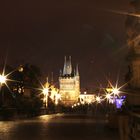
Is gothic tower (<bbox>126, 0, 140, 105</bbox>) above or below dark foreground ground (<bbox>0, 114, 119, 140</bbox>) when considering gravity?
above

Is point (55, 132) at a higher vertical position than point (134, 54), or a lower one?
lower

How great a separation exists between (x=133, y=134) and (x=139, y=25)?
14.5m

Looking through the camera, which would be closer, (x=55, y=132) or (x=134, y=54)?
(x=134, y=54)

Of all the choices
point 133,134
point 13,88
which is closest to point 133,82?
point 133,134

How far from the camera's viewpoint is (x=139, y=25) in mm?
30812

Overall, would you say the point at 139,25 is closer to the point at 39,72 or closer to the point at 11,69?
the point at 11,69

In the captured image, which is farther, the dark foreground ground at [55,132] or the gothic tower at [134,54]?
the gothic tower at [134,54]

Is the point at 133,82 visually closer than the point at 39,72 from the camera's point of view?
Yes

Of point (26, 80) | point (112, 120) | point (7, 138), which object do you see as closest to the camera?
point (7, 138)

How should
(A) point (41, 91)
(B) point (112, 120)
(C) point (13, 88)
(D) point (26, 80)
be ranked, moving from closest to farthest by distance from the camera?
(B) point (112, 120) → (C) point (13, 88) → (D) point (26, 80) → (A) point (41, 91)

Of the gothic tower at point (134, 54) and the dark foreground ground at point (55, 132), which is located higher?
the gothic tower at point (134, 54)

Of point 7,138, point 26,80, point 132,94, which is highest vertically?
point 26,80

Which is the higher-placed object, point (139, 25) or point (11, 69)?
point (11, 69)

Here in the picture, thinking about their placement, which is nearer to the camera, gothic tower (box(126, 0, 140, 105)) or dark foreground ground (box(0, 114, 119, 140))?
dark foreground ground (box(0, 114, 119, 140))
